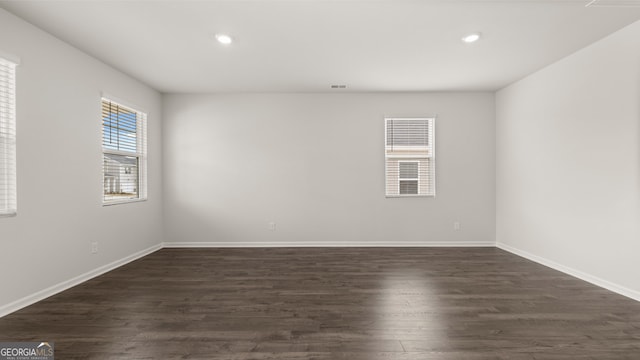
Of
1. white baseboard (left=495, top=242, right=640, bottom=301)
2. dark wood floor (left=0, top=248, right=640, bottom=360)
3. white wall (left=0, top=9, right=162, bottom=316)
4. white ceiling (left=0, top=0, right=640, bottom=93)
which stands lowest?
dark wood floor (left=0, top=248, right=640, bottom=360)

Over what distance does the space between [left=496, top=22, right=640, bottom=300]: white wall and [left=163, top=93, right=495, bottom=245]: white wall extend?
63 cm

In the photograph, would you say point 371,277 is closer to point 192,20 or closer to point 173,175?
point 192,20

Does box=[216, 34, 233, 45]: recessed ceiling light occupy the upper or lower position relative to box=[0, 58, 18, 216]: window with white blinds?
upper

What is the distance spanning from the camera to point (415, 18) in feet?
8.39

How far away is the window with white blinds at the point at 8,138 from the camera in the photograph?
244 centimetres

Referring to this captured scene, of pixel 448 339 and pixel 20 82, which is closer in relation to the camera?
pixel 448 339

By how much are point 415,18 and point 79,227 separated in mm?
4158

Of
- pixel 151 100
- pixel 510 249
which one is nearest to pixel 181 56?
pixel 151 100

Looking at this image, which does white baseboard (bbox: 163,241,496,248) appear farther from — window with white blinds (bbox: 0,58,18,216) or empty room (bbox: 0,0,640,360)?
window with white blinds (bbox: 0,58,18,216)

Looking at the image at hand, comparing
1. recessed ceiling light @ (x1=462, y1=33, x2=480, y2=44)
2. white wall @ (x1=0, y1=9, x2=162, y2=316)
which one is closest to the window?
white wall @ (x1=0, y1=9, x2=162, y2=316)

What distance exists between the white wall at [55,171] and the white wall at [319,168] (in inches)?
49.1

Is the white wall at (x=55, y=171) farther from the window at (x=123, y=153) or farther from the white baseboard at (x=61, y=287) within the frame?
the window at (x=123, y=153)

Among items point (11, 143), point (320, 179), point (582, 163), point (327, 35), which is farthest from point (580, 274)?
point (11, 143)

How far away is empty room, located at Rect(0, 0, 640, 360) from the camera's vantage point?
226 centimetres
